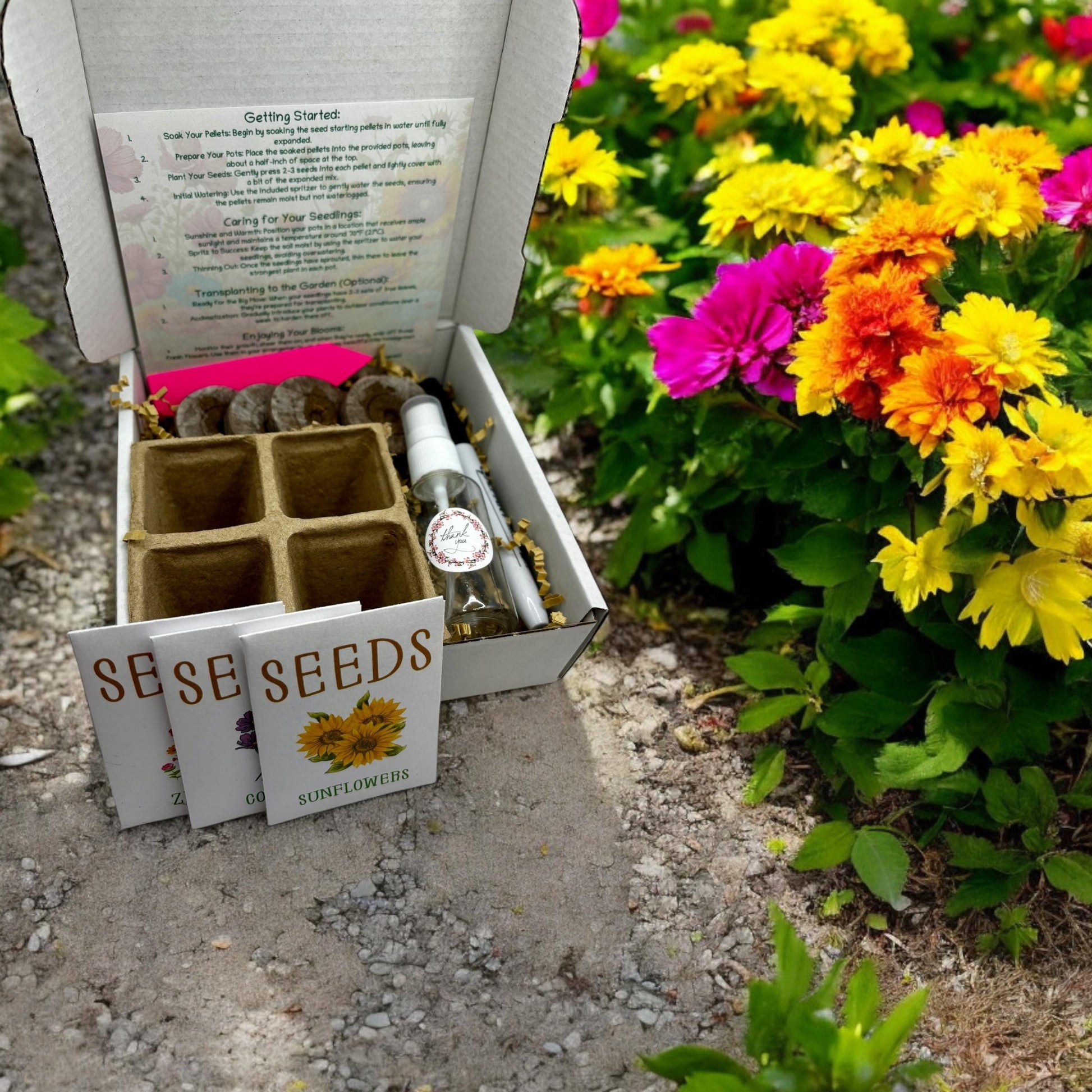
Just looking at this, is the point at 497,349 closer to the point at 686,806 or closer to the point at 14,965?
the point at 686,806

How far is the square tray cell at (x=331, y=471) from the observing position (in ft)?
3.40

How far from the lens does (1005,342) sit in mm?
786

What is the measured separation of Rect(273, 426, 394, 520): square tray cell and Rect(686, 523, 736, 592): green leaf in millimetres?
391

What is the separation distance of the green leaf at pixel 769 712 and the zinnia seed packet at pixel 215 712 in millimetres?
456

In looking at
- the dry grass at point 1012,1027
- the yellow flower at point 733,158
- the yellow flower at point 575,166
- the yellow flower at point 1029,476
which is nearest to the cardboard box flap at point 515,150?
the yellow flower at point 575,166

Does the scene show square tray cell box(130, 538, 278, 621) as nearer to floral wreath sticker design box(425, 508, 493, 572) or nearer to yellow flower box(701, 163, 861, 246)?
floral wreath sticker design box(425, 508, 493, 572)

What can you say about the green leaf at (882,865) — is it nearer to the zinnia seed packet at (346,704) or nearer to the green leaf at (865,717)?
the green leaf at (865,717)

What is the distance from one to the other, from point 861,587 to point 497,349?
0.61 meters

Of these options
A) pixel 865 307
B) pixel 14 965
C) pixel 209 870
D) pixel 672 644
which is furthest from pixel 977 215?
pixel 14 965

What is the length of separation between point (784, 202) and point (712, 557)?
0.41 meters

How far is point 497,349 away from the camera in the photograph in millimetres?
1339

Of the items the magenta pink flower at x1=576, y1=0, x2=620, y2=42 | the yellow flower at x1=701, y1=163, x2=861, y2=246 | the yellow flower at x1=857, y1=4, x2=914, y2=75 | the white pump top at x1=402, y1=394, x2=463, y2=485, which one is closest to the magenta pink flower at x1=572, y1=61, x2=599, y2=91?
the magenta pink flower at x1=576, y1=0, x2=620, y2=42

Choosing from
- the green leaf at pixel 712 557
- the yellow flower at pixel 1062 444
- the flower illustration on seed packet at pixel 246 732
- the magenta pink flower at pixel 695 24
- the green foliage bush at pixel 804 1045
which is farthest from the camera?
the magenta pink flower at pixel 695 24

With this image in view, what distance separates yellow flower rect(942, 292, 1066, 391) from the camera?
0.78 meters
